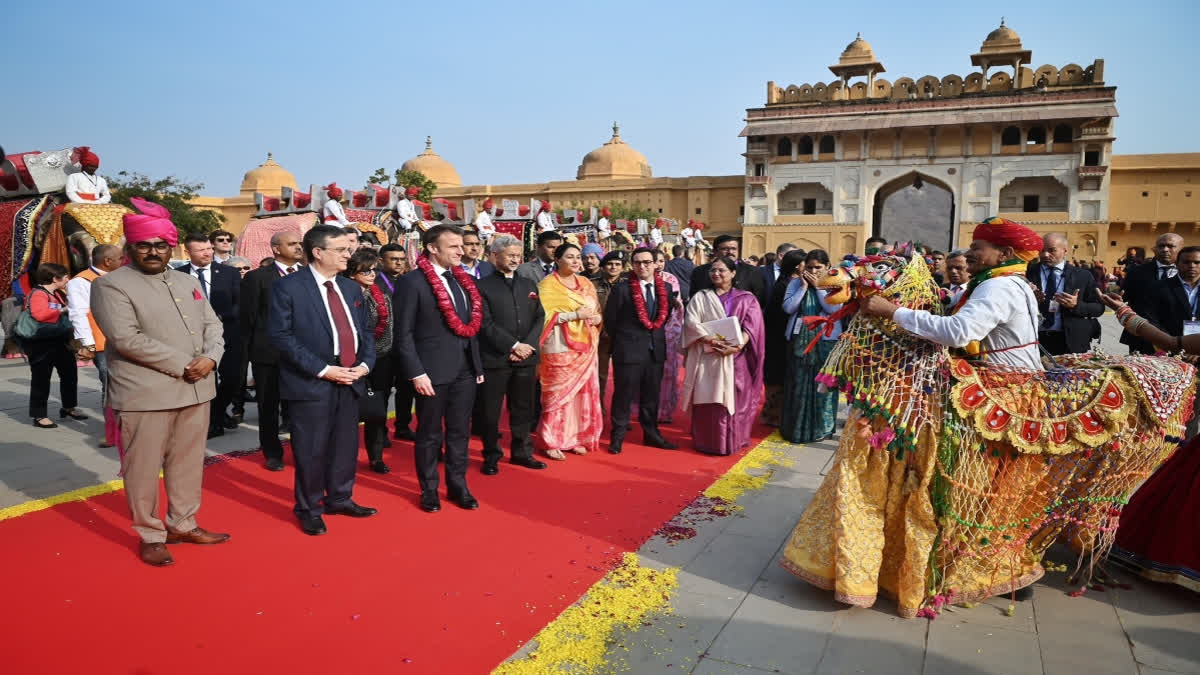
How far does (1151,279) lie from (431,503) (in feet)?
15.7

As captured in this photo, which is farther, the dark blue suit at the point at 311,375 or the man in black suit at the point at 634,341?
the man in black suit at the point at 634,341

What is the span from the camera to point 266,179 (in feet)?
154

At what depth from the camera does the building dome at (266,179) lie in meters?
46.7

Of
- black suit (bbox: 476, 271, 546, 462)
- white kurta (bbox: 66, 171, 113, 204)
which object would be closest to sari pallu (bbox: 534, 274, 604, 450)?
black suit (bbox: 476, 271, 546, 462)

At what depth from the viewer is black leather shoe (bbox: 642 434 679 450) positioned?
5.46 m

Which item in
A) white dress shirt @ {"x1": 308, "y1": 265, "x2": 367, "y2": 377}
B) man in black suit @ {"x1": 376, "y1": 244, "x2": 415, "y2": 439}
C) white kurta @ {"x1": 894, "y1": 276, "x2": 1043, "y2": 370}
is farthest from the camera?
man in black suit @ {"x1": 376, "y1": 244, "x2": 415, "y2": 439}

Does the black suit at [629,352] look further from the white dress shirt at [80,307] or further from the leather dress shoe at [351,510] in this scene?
the white dress shirt at [80,307]

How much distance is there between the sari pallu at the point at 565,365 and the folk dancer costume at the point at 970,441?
2428 millimetres

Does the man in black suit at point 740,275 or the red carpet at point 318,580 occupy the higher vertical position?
the man in black suit at point 740,275

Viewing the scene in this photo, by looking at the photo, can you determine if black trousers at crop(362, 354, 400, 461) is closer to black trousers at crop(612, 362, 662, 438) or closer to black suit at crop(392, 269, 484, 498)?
black suit at crop(392, 269, 484, 498)

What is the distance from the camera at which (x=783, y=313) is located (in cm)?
619

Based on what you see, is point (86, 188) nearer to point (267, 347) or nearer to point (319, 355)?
point (267, 347)

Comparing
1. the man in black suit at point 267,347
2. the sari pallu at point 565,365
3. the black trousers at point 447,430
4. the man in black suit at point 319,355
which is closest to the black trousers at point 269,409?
the man in black suit at point 267,347

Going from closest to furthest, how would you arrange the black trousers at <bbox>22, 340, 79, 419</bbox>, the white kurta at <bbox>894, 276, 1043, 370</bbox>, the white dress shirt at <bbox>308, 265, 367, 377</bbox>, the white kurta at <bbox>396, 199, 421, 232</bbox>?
1. the white kurta at <bbox>894, 276, 1043, 370</bbox>
2. the white dress shirt at <bbox>308, 265, 367, 377</bbox>
3. the black trousers at <bbox>22, 340, 79, 419</bbox>
4. the white kurta at <bbox>396, 199, 421, 232</bbox>
